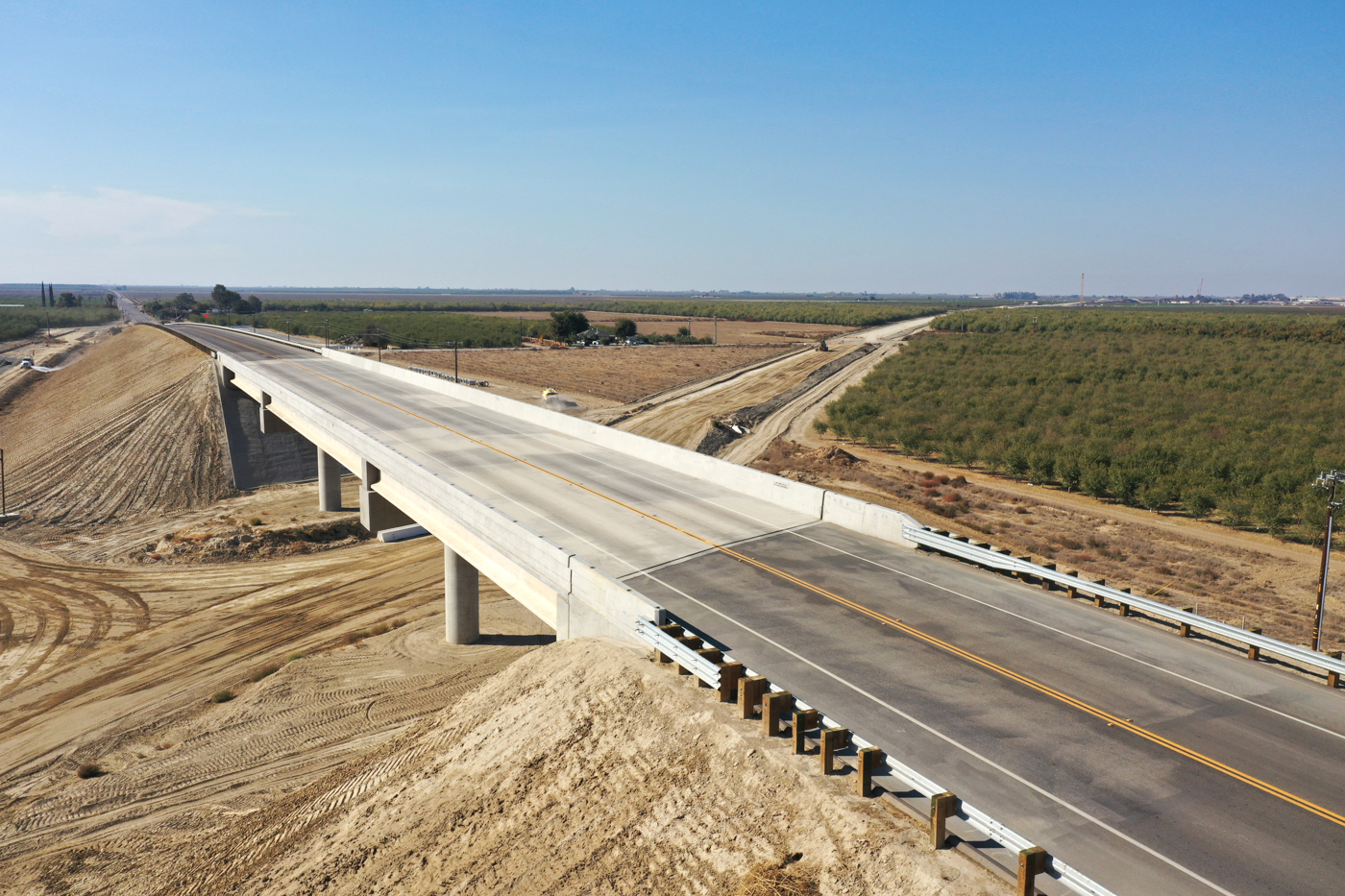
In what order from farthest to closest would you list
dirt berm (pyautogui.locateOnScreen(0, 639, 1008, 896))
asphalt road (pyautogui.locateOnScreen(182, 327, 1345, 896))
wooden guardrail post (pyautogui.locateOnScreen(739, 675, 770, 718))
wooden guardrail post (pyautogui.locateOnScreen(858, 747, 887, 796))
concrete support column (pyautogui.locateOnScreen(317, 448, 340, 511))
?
1. concrete support column (pyautogui.locateOnScreen(317, 448, 340, 511))
2. wooden guardrail post (pyautogui.locateOnScreen(739, 675, 770, 718))
3. wooden guardrail post (pyautogui.locateOnScreen(858, 747, 887, 796))
4. dirt berm (pyautogui.locateOnScreen(0, 639, 1008, 896))
5. asphalt road (pyautogui.locateOnScreen(182, 327, 1345, 896))

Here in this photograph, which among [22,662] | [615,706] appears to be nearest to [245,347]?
[22,662]

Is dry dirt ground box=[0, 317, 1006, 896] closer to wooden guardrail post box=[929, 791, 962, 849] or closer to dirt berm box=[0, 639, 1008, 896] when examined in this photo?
dirt berm box=[0, 639, 1008, 896]

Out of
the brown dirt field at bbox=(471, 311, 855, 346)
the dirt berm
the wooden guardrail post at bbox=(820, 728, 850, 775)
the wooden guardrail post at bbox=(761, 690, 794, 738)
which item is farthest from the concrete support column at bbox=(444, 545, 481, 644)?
the brown dirt field at bbox=(471, 311, 855, 346)

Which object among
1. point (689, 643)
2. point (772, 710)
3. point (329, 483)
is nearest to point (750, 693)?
point (772, 710)

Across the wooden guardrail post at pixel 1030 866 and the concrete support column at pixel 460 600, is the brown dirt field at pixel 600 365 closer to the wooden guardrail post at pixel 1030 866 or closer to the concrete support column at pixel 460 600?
the concrete support column at pixel 460 600

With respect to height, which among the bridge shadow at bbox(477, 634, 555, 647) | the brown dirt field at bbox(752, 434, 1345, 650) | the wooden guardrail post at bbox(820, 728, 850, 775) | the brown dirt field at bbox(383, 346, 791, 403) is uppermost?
the brown dirt field at bbox(383, 346, 791, 403)

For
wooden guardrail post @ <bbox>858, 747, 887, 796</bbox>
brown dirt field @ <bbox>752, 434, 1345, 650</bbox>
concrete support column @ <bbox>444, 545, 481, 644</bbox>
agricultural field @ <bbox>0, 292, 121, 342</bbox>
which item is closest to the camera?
wooden guardrail post @ <bbox>858, 747, 887, 796</bbox>

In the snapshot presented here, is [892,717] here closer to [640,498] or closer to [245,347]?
[640,498]

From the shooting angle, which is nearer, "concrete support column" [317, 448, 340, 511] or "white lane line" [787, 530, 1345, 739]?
"white lane line" [787, 530, 1345, 739]
